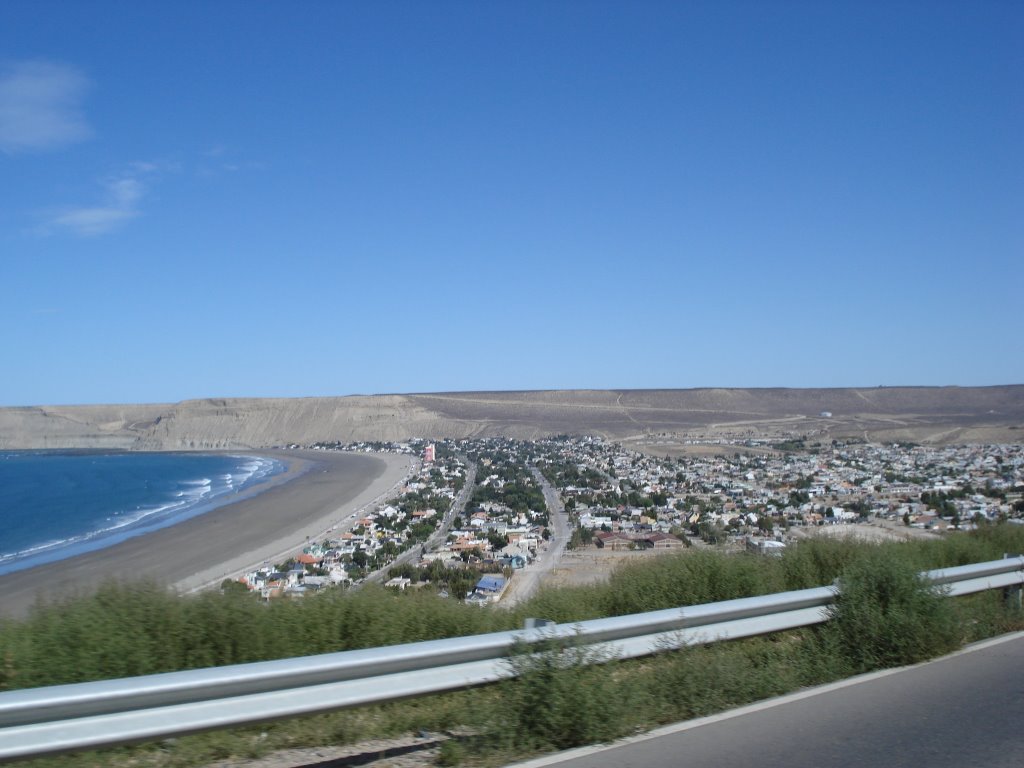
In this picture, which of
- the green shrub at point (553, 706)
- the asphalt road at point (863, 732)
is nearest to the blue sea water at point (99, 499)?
the green shrub at point (553, 706)

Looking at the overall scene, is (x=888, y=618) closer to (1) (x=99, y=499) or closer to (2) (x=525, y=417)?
(1) (x=99, y=499)

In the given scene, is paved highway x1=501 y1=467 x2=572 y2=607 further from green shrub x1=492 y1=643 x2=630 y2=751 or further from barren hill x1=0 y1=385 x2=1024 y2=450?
barren hill x1=0 y1=385 x2=1024 y2=450

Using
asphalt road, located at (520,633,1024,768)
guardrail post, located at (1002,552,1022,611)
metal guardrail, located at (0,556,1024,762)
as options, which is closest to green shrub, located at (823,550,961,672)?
asphalt road, located at (520,633,1024,768)

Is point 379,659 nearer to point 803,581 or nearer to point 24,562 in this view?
point 803,581

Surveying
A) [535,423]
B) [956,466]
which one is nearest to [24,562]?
[956,466]

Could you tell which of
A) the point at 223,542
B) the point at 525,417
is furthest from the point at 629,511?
the point at 525,417

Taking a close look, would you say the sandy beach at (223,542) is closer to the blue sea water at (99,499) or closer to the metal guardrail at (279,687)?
the blue sea water at (99,499)

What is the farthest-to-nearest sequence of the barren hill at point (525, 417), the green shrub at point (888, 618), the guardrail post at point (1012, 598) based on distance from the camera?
the barren hill at point (525, 417)
the guardrail post at point (1012, 598)
the green shrub at point (888, 618)
